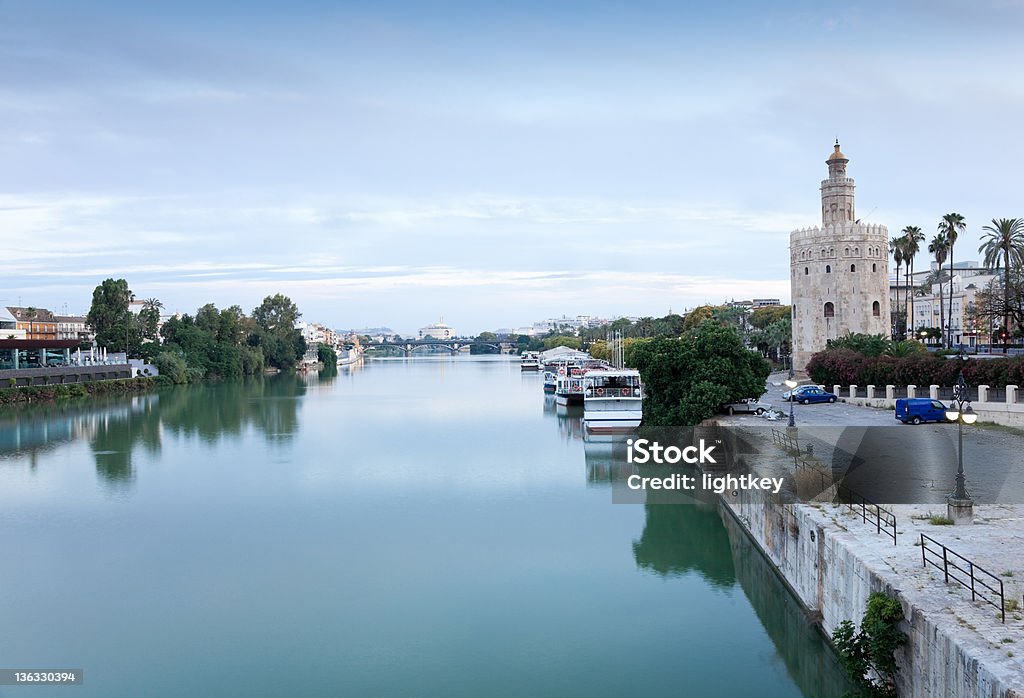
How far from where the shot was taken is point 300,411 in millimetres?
61688

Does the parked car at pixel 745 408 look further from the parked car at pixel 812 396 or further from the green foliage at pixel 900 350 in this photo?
the green foliage at pixel 900 350

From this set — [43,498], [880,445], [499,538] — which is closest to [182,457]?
[43,498]

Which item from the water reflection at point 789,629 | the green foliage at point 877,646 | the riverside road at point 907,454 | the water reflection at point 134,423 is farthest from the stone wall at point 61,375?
the green foliage at point 877,646

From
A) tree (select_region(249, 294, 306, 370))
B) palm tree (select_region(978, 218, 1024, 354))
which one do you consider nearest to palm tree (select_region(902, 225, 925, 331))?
palm tree (select_region(978, 218, 1024, 354))

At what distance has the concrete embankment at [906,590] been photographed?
8992 millimetres

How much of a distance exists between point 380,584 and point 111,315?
79.6 metres

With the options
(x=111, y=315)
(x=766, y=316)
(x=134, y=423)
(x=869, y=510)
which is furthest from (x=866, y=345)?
(x=111, y=315)

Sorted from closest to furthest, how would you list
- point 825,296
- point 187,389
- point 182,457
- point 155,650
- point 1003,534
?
point 1003,534 → point 155,650 → point 182,457 → point 825,296 → point 187,389

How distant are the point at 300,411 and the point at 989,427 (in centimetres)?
4527

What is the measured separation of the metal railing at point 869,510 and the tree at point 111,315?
83502mm

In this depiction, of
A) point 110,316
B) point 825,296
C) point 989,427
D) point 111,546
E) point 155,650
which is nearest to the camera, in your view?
point 155,650

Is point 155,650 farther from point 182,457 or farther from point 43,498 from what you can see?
point 182,457

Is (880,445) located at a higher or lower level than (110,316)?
lower

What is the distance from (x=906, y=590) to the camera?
1091 cm
